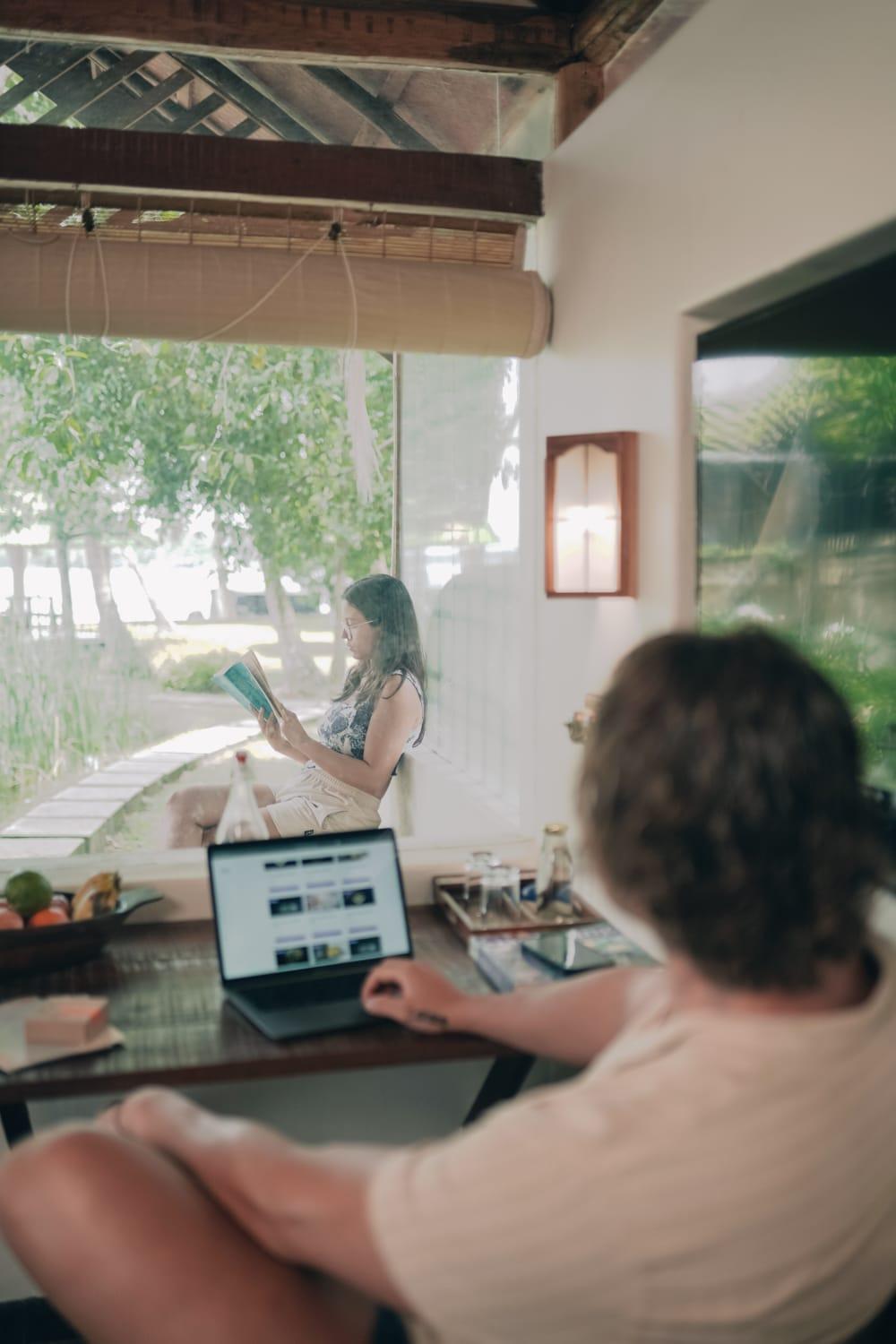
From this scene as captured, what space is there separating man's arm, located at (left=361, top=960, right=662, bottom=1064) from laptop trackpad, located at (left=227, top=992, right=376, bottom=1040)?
37 millimetres

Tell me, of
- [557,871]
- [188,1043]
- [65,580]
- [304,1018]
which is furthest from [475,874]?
[65,580]

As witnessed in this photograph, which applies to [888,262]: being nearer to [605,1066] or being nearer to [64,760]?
[605,1066]

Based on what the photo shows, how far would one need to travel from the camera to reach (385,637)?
12.6 ft

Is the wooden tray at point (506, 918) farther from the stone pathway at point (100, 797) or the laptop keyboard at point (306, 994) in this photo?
the stone pathway at point (100, 797)

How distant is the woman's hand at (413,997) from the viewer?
164 centimetres

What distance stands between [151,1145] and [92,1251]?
145 millimetres

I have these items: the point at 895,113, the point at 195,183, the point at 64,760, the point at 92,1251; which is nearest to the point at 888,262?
the point at 895,113

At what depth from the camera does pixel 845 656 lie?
155cm

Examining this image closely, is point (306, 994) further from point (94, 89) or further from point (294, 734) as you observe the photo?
point (94, 89)

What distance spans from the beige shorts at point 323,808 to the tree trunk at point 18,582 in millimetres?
1120

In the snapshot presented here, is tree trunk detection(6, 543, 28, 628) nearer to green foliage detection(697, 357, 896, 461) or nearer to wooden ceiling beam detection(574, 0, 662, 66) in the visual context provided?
wooden ceiling beam detection(574, 0, 662, 66)

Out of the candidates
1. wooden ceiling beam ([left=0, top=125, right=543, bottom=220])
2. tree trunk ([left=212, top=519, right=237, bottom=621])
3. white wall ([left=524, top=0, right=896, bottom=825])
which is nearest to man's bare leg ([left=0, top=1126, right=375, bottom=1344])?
white wall ([left=524, top=0, right=896, bottom=825])

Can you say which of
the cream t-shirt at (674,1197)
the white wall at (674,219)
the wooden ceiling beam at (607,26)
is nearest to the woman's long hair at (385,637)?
the white wall at (674,219)

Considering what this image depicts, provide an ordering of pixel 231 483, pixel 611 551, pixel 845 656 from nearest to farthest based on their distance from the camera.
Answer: pixel 845 656 < pixel 611 551 < pixel 231 483
